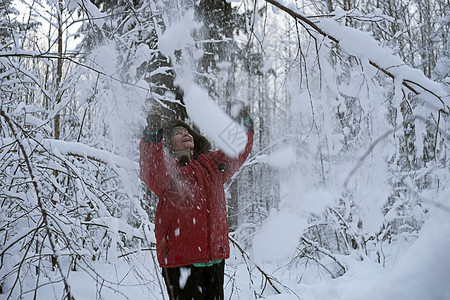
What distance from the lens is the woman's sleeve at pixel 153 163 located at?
6.81ft

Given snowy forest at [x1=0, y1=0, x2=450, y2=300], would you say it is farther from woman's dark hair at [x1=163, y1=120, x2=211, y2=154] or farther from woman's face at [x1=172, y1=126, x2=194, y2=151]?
woman's face at [x1=172, y1=126, x2=194, y2=151]

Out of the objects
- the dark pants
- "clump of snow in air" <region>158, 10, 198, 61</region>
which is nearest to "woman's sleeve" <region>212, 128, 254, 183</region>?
the dark pants

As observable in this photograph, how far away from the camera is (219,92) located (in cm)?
607

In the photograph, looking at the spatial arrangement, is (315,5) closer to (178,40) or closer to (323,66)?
(323,66)

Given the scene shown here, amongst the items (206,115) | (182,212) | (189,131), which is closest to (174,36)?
(189,131)

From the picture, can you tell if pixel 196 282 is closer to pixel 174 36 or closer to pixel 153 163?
pixel 153 163

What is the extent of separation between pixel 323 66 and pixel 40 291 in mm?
2871

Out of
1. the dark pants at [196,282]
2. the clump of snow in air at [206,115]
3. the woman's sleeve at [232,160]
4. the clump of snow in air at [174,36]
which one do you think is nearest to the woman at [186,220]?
the dark pants at [196,282]

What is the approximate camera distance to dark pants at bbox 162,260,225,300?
206 cm

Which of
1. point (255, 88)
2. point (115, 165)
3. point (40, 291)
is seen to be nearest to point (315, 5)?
point (115, 165)

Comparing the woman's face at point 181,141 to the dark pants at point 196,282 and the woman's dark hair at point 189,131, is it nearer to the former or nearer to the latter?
the woman's dark hair at point 189,131

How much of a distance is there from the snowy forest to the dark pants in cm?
18

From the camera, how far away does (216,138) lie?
8.37ft

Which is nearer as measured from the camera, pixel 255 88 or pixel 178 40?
pixel 178 40
